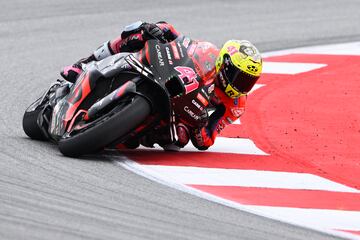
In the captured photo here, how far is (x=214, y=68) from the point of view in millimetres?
10672

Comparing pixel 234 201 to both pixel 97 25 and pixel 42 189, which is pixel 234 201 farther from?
pixel 97 25

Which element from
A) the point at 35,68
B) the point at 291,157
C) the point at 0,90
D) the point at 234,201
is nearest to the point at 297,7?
the point at 35,68

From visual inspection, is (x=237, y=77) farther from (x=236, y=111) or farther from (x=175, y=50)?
(x=175, y=50)

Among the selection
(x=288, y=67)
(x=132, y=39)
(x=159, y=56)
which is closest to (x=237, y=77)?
Result: (x=159, y=56)

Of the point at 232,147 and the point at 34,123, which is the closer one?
the point at 34,123

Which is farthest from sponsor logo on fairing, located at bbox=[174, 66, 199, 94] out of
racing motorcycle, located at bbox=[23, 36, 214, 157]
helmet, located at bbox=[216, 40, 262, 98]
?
helmet, located at bbox=[216, 40, 262, 98]

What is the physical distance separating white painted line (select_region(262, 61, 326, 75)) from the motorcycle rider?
179 inches

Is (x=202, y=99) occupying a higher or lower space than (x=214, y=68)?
lower

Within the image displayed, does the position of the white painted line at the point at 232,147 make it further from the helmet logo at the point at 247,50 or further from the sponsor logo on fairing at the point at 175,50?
the helmet logo at the point at 247,50

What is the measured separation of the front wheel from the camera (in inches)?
394

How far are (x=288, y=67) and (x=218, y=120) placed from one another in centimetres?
497

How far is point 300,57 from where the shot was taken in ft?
53.8

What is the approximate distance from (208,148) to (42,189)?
2.74m

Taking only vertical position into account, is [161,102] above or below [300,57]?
above
